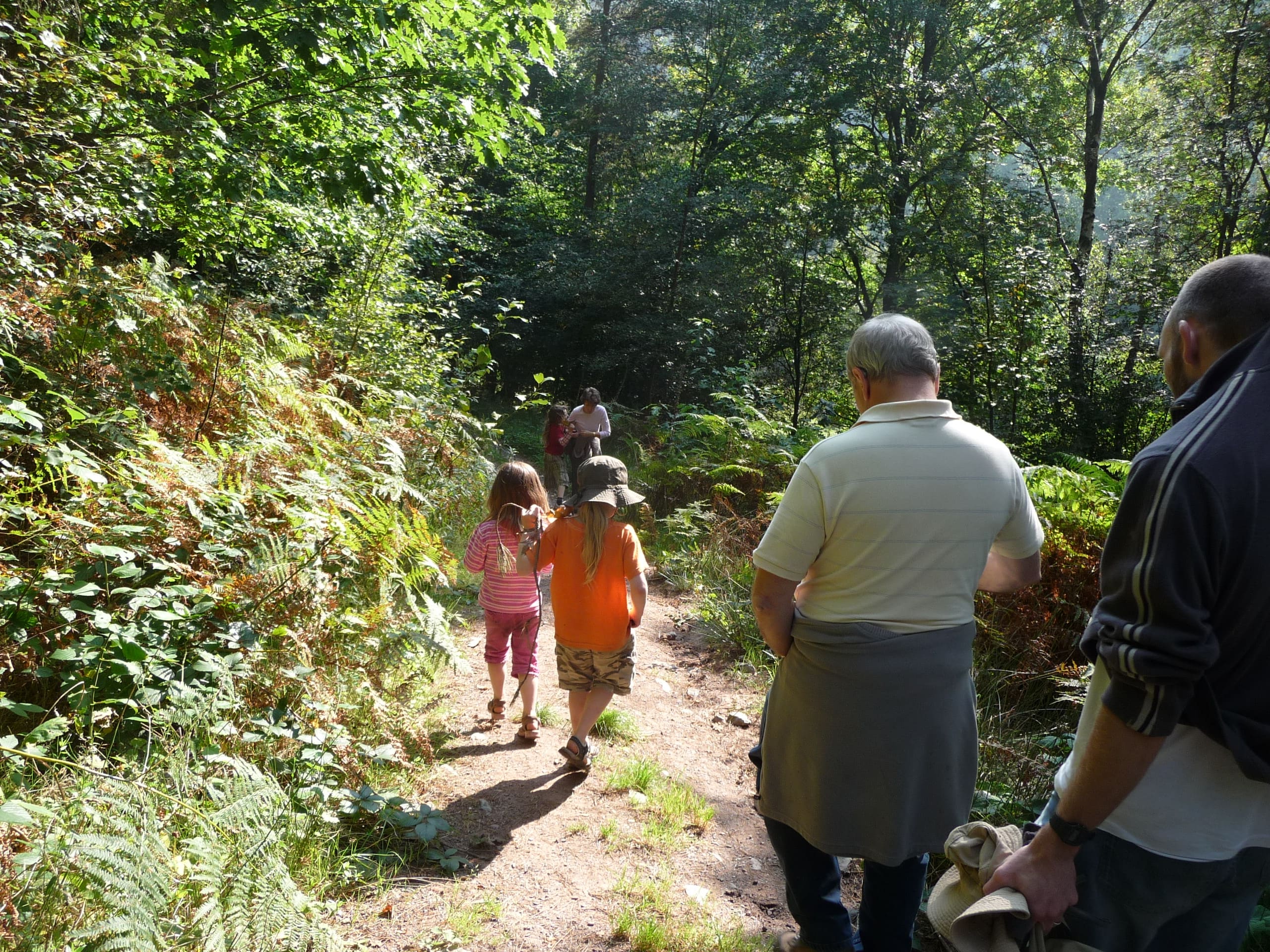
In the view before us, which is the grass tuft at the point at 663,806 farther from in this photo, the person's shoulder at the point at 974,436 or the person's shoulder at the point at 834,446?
the person's shoulder at the point at 974,436

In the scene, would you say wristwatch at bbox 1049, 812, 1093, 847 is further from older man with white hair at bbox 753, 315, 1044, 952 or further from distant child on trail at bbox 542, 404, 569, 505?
distant child on trail at bbox 542, 404, 569, 505

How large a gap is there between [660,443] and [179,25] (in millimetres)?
9815

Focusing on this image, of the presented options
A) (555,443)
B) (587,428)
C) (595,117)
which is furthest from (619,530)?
(595,117)

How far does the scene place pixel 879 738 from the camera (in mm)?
2375

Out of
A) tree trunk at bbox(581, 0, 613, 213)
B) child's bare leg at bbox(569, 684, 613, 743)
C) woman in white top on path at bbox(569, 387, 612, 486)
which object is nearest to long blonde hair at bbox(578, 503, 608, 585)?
child's bare leg at bbox(569, 684, 613, 743)

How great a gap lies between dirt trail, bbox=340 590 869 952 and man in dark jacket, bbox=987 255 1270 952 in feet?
7.00

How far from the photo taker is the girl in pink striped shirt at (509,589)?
471 cm

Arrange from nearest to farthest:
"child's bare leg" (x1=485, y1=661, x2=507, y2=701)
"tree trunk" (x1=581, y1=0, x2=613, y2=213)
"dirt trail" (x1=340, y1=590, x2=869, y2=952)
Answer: "dirt trail" (x1=340, y1=590, x2=869, y2=952)
"child's bare leg" (x1=485, y1=661, x2=507, y2=701)
"tree trunk" (x1=581, y1=0, x2=613, y2=213)

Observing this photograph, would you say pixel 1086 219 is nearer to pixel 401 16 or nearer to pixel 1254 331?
pixel 401 16

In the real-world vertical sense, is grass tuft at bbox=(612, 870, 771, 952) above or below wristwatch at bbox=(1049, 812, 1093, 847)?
below

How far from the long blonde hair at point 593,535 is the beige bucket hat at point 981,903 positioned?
2521mm

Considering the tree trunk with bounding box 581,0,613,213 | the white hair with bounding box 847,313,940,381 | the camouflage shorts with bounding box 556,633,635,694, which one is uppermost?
the tree trunk with bounding box 581,0,613,213

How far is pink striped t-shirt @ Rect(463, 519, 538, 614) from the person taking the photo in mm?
4742

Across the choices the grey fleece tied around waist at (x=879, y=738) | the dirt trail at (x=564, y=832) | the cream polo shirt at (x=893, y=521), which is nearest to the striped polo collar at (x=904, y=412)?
the cream polo shirt at (x=893, y=521)
